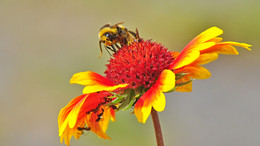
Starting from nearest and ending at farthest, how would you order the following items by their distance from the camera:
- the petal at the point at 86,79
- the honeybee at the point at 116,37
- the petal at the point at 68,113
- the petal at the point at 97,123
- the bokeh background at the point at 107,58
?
the petal at the point at 68,113 → the petal at the point at 86,79 → the petal at the point at 97,123 → the honeybee at the point at 116,37 → the bokeh background at the point at 107,58

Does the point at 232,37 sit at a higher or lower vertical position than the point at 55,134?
higher

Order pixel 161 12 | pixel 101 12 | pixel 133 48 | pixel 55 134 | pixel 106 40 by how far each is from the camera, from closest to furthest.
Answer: pixel 133 48, pixel 106 40, pixel 55 134, pixel 161 12, pixel 101 12

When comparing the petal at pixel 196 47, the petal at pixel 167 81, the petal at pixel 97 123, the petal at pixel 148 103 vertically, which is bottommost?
the petal at pixel 97 123

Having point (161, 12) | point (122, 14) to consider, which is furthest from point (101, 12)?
point (161, 12)

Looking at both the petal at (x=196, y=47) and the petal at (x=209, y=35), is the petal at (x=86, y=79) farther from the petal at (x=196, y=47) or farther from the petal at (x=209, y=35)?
the petal at (x=209, y=35)

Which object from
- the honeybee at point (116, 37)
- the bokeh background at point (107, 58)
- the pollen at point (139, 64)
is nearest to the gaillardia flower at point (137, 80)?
the pollen at point (139, 64)

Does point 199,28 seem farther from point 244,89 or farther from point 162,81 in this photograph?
point 162,81

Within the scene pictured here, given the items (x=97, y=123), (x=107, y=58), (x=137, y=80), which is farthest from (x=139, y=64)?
(x=107, y=58)

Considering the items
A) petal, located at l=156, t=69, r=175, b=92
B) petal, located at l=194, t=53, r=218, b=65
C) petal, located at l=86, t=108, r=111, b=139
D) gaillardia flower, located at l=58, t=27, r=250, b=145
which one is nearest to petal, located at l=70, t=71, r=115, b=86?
gaillardia flower, located at l=58, t=27, r=250, b=145
